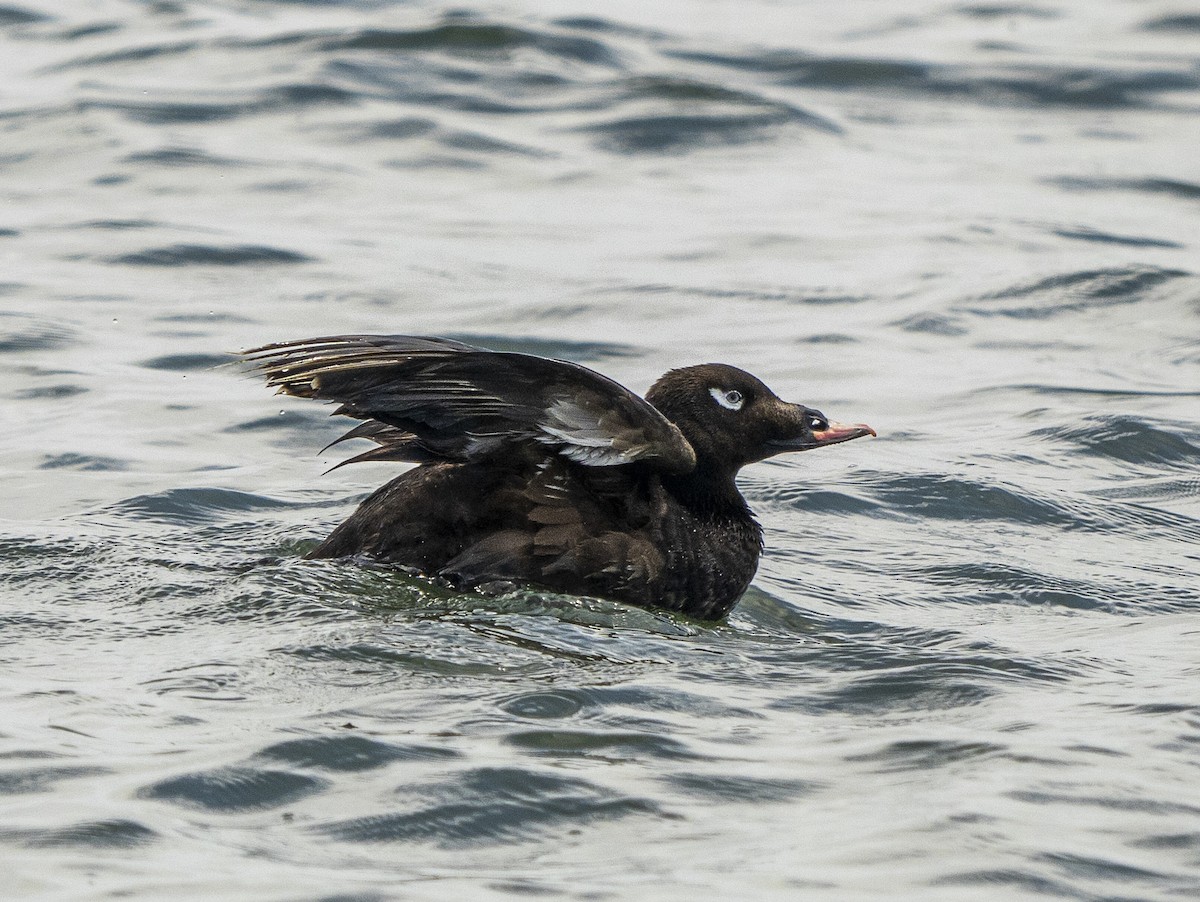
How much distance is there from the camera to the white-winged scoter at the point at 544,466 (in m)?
5.88

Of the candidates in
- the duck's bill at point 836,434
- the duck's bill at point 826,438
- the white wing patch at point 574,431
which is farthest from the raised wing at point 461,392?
the duck's bill at point 836,434

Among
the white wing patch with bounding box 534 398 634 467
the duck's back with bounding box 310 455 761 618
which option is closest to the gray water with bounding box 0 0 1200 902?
the duck's back with bounding box 310 455 761 618

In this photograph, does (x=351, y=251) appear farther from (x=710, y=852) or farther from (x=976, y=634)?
(x=710, y=852)

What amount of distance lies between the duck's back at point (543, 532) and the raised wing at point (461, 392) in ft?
0.58

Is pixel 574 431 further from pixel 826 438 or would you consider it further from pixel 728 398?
pixel 826 438

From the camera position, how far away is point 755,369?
10.2 meters

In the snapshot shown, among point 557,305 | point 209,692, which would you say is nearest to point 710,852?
point 209,692

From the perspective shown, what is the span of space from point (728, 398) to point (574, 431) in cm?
85

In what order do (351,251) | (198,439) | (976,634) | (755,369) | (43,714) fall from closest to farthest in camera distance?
(43,714), (976,634), (198,439), (755,369), (351,251)

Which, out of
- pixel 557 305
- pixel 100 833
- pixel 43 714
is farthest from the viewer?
pixel 557 305

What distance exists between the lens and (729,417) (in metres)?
6.64

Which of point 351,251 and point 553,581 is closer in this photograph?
point 553,581

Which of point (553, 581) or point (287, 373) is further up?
point (287, 373)

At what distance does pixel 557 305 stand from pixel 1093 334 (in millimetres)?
3057
